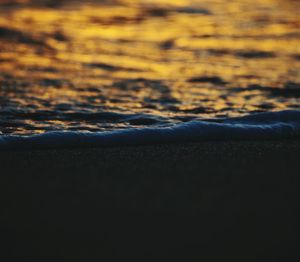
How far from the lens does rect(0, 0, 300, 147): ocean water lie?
3.13 metres

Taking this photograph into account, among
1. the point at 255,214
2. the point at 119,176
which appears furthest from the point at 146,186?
the point at 255,214

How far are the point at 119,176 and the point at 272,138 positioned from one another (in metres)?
1.06

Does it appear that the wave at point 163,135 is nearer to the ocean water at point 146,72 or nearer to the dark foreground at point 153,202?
the ocean water at point 146,72

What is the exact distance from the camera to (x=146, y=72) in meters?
4.98

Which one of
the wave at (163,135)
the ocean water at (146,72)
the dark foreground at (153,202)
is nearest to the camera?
the dark foreground at (153,202)

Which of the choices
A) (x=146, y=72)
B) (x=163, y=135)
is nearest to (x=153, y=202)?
(x=163, y=135)

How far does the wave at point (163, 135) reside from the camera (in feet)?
9.16

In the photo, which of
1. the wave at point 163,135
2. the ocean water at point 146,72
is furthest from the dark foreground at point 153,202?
the ocean water at point 146,72

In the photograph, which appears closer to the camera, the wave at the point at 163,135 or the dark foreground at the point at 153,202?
the dark foreground at the point at 153,202

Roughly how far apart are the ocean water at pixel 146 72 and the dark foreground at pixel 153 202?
0.94 feet

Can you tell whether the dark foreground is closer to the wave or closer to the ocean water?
the wave

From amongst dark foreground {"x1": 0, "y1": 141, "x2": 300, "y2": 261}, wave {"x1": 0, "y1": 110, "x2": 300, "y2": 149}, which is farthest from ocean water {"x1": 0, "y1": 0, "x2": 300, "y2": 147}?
dark foreground {"x1": 0, "y1": 141, "x2": 300, "y2": 261}

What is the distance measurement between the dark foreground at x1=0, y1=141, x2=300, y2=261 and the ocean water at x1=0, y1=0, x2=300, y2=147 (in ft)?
0.94

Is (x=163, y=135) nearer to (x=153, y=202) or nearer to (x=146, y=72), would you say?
(x=153, y=202)
